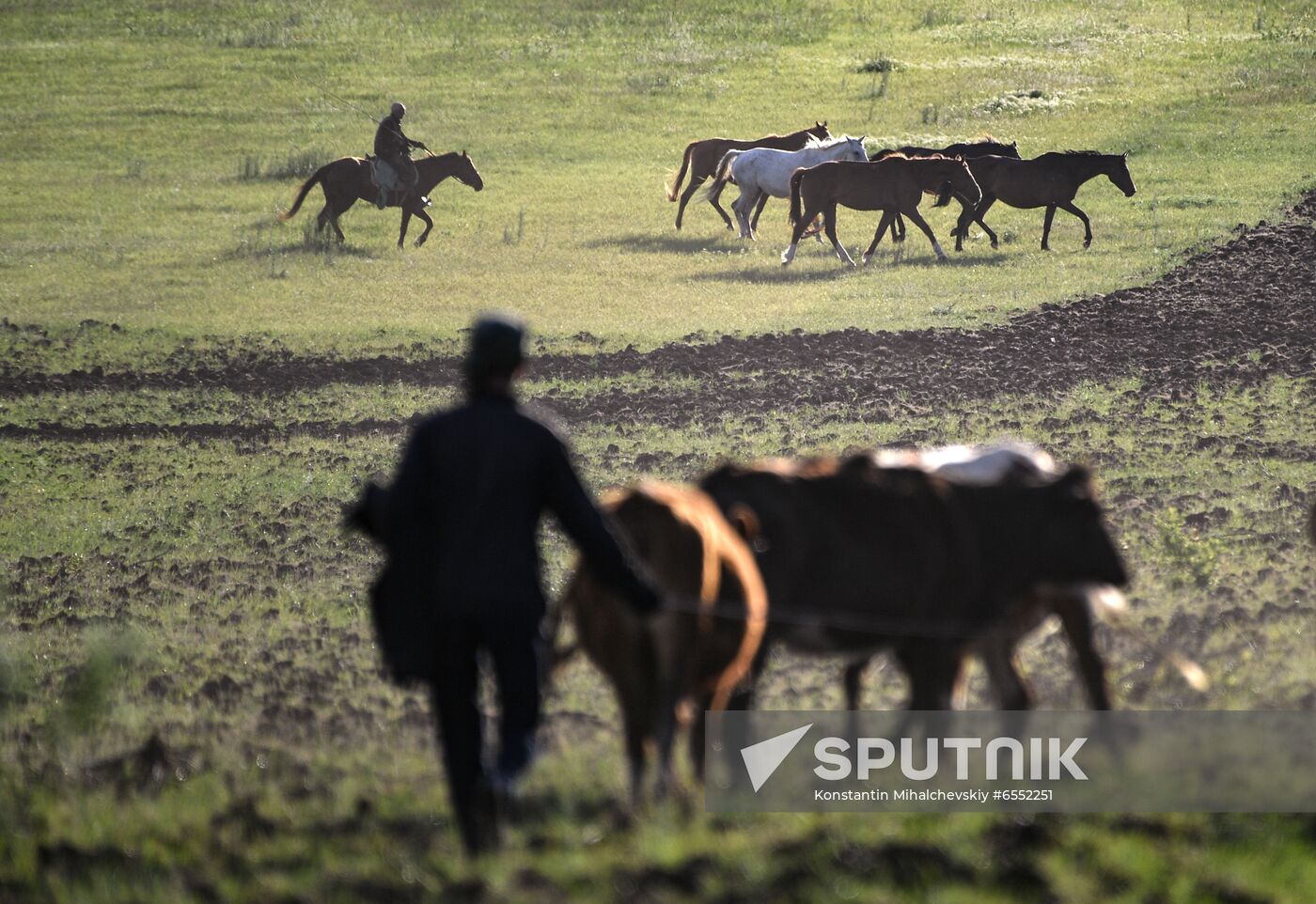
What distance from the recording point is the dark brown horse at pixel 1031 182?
90.0ft

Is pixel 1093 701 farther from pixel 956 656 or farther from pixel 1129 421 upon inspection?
pixel 1129 421

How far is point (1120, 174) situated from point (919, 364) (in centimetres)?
1074

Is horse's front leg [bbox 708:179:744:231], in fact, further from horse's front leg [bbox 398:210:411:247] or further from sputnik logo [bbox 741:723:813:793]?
sputnik logo [bbox 741:723:813:793]

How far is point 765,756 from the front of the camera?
6871 mm

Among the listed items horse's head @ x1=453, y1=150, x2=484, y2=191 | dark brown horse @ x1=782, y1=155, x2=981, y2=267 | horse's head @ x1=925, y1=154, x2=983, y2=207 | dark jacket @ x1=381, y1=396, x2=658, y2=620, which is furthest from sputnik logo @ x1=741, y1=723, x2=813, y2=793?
horse's head @ x1=453, y1=150, x2=484, y2=191

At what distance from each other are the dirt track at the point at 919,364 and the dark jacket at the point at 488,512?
12.1 metres

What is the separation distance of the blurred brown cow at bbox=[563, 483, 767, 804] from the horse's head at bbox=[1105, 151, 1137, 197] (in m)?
23.8

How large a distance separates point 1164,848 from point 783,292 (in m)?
19.3

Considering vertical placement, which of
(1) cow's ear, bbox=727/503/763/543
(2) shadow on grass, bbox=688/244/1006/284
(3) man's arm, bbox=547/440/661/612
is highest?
(3) man's arm, bbox=547/440/661/612

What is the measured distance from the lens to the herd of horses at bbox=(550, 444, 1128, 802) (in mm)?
6227

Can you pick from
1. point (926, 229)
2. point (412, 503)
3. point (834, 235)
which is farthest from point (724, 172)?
point (412, 503)

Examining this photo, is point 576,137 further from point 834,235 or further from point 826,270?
point 826,270

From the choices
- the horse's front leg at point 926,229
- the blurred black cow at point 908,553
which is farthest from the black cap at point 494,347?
the horse's front leg at point 926,229

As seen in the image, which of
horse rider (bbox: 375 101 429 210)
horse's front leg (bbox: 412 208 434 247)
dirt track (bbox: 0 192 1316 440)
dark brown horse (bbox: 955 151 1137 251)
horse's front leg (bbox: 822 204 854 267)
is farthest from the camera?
horse rider (bbox: 375 101 429 210)
